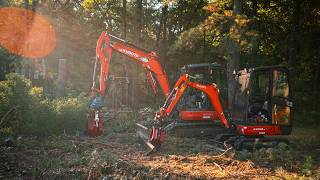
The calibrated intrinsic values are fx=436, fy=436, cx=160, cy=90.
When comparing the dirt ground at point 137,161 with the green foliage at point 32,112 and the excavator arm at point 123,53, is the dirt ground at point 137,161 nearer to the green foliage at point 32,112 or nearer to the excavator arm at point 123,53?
the green foliage at point 32,112

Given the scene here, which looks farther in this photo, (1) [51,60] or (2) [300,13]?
(1) [51,60]

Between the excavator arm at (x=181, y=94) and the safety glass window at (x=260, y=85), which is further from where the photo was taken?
the excavator arm at (x=181, y=94)

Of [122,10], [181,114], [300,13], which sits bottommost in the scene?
[181,114]

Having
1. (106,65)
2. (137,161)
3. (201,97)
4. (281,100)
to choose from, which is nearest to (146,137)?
(137,161)

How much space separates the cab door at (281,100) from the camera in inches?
527

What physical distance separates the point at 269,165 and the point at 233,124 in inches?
160

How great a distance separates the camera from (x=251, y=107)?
13.8 m

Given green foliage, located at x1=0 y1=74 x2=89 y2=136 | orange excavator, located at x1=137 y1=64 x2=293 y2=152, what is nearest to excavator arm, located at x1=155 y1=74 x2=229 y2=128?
orange excavator, located at x1=137 y1=64 x2=293 y2=152

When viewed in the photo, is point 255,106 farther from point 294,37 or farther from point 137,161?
point 294,37

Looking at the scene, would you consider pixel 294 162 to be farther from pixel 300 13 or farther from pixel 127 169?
pixel 300 13

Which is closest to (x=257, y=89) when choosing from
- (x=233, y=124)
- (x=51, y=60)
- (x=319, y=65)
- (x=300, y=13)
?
(x=233, y=124)

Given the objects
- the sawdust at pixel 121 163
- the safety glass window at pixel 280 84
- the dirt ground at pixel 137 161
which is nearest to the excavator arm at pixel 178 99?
the dirt ground at pixel 137 161

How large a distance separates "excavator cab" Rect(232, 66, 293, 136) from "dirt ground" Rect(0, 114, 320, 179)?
1178 millimetres

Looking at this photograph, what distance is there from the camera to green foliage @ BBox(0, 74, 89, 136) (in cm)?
1236
